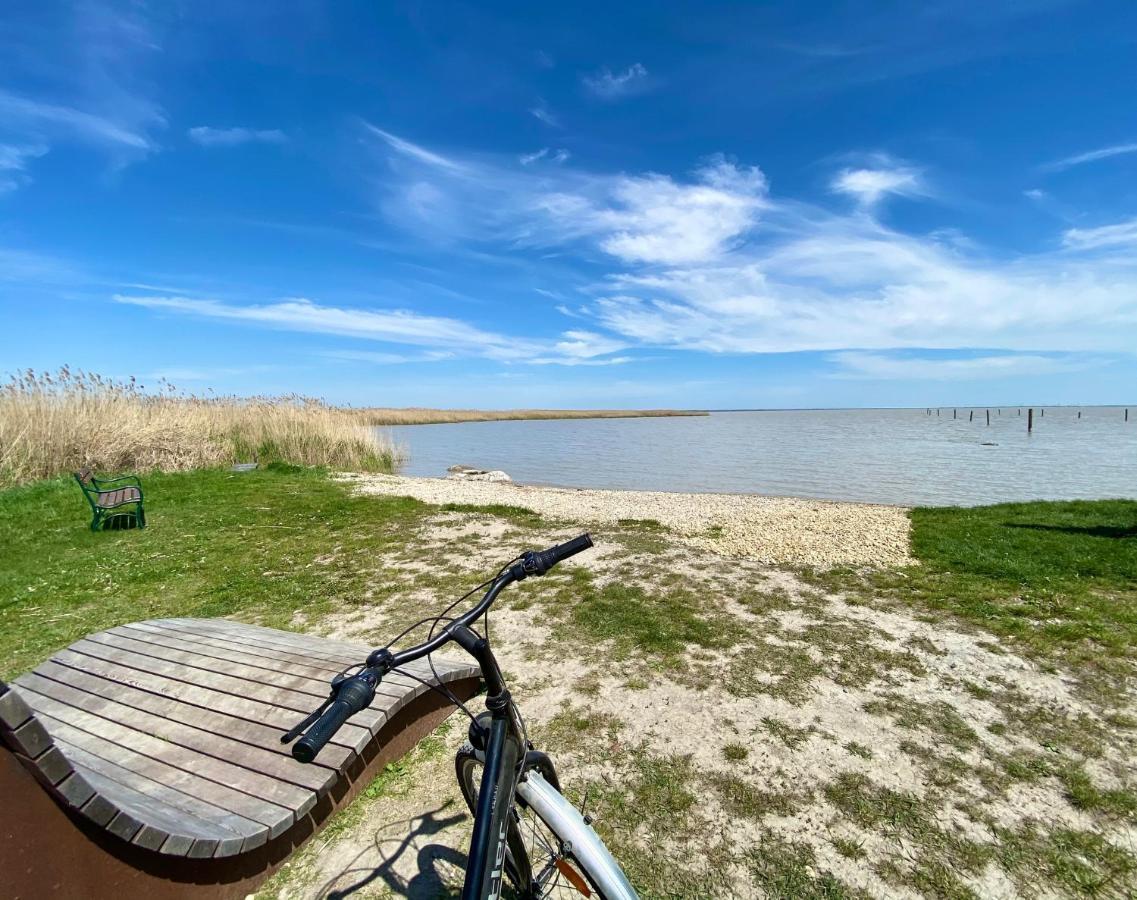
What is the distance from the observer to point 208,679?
2959mm

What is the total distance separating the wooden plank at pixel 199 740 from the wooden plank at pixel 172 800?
23cm

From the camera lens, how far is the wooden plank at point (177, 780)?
2.03 meters

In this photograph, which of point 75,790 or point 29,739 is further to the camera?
point 75,790

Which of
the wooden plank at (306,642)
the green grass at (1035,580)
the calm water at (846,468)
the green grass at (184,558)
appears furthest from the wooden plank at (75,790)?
the calm water at (846,468)

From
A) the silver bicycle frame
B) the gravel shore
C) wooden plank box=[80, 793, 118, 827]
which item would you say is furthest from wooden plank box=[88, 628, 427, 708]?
the gravel shore

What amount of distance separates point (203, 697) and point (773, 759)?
311cm

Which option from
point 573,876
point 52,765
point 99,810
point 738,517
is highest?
point 52,765

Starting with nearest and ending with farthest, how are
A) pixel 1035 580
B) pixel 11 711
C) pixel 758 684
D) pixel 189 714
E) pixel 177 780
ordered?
1. pixel 11 711
2. pixel 177 780
3. pixel 189 714
4. pixel 758 684
5. pixel 1035 580

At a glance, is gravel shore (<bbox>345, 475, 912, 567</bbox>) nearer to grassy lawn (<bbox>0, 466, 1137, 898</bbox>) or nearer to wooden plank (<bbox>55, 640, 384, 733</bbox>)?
grassy lawn (<bbox>0, 466, 1137, 898</bbox>)

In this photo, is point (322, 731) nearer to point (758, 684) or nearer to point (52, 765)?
point (52, 765)

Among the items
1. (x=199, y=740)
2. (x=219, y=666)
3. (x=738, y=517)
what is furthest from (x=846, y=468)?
(x=199, y=740)

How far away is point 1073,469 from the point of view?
19.6m

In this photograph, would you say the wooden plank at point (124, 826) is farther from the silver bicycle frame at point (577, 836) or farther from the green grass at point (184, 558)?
the green grass at point (184, 558)

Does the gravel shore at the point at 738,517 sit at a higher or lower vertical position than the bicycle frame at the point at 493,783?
lower
